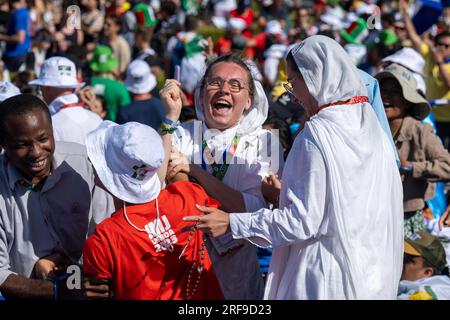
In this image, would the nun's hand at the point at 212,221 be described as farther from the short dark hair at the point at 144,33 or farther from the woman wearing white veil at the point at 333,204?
the short dark hair at the point at 144,33

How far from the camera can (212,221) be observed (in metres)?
3.36

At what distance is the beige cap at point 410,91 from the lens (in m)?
5.65

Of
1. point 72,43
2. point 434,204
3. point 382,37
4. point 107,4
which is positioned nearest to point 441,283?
point 434,204

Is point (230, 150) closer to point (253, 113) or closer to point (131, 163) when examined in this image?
point (253, 113)

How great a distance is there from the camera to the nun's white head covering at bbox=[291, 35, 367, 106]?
3.31m

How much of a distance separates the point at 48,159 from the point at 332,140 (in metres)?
1.59

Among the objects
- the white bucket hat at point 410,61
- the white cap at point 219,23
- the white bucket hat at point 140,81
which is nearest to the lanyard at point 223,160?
the white bucket hat at point 410,61

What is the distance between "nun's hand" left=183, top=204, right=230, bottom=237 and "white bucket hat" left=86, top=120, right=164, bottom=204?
0.81 feet

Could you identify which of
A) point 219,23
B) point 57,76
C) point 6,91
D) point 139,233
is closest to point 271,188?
point 139,233

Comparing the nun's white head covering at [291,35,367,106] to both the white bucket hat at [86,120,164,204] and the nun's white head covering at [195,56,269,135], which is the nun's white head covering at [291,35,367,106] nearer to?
the white bucket hat at [86,120,164,204]

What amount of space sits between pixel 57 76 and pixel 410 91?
313cm

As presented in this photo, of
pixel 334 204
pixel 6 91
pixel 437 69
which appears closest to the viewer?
pixel 334 204

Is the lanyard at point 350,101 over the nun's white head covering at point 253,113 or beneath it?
over

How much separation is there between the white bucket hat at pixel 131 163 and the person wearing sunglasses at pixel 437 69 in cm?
663
